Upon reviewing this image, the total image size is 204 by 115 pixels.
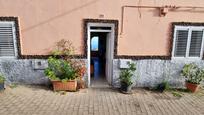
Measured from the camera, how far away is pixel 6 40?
745 cm

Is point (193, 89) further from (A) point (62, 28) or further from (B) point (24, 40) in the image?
(B) point (24, 40)

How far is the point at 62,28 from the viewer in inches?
295

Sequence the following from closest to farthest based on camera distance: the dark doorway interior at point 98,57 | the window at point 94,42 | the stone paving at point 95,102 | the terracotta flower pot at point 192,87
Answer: the stone paving at point 95,102
the terracotta flower pot at point 192,87
the dark doorway interior at point 98,57
the window at point 94,42

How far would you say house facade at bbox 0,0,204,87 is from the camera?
7371 mm

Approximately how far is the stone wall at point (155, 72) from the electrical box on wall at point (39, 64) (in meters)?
2.78

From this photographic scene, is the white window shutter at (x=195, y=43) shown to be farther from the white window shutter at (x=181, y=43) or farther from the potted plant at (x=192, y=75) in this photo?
the potted plant at (x=192, y=75)

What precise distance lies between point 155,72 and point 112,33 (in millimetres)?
2425

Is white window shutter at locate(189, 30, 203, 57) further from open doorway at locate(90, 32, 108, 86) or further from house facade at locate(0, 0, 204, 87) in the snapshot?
open doorway at locate(90, 32, 108, 86)

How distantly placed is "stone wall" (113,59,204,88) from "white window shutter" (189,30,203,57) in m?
0.34

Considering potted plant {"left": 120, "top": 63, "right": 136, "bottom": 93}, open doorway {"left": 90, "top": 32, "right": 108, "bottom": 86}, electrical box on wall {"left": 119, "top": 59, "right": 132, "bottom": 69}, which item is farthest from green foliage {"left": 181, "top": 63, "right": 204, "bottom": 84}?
open doorway {"left": 90, "top": 32, "right": 108, "bottom": 86}

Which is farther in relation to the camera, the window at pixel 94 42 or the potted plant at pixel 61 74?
the window at pixel 94 42

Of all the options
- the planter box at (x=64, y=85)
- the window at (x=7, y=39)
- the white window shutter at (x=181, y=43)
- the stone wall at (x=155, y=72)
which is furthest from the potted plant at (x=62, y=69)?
the white window shutter at (x=181, y=43)

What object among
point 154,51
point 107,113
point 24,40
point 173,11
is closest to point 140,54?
point 154,51

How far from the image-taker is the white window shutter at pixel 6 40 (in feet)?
24.1
